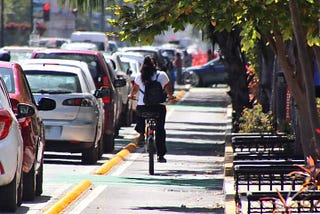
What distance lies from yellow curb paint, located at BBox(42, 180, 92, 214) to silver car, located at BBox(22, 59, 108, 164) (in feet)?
10.6

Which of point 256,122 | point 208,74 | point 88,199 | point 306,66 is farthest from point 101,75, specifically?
point 208,74

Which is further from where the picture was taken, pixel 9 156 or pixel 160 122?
pixel 160 122

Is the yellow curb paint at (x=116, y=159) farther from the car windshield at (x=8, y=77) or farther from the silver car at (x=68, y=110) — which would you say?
the car windshield at (x=8, y=77)

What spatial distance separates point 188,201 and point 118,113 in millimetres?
11435

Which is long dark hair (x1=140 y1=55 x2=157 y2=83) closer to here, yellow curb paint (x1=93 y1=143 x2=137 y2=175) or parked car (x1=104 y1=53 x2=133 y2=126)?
yellow curb paint (x1=93 y1=143 x2=137 y2=175)

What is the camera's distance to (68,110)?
19750 mm

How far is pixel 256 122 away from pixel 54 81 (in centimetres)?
453

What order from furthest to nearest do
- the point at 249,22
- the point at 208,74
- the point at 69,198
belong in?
the point at 208,74, the point at 69,198, the point at 249,22

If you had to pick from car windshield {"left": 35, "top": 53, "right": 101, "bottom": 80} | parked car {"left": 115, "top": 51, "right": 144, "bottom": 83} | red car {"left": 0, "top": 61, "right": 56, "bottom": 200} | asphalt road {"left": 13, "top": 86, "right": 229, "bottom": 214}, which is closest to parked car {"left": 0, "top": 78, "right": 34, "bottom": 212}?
asphalt road {"left": 13, "top": 86, "right": 229, "bottom": 214}

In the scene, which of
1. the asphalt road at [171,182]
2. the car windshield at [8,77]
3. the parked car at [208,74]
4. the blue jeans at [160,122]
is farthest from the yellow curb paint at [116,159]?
the parked car at [208,74]

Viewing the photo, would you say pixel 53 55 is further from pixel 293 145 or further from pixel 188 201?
pixel 188 201

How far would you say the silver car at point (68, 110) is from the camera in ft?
64.7

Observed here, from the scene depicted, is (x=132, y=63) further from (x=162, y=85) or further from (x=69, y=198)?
(x=69, y=198)

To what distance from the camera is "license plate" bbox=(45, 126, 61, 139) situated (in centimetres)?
1969
